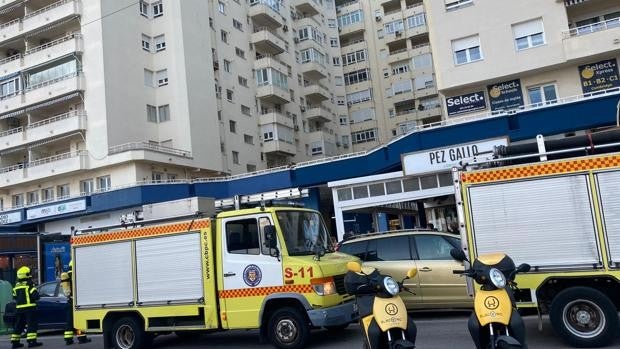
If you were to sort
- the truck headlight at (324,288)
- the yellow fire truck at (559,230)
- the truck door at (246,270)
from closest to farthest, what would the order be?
the yellow fire truck at (559,230) < the truck headlight at (324,288) < the truck door at (246,270)

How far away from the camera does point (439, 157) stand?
21375mm

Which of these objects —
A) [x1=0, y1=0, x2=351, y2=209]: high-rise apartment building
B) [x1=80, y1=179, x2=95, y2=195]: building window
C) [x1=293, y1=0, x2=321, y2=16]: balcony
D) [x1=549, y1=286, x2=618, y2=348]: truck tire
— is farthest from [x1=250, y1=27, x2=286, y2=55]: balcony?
[x1=549, y1=286, x2=618, y2=348]: truck tire

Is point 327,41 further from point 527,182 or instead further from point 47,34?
point 527,182

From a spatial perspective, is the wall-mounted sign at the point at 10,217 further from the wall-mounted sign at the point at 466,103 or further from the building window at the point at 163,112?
the wall-mounted sign at the point at 466,103

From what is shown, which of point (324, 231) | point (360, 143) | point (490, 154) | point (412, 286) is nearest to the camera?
point (490, 154)

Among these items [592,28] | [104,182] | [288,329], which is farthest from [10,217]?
[592,28]

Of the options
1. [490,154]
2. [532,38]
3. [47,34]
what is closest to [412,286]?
[490,154]

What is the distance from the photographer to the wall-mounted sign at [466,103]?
2450 centimetres

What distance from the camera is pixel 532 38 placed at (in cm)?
2362

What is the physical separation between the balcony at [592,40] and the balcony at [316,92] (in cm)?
3341

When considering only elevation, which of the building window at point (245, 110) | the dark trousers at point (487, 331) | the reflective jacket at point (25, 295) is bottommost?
the dark trousers at point (487, 331)

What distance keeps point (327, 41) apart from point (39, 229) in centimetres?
3717

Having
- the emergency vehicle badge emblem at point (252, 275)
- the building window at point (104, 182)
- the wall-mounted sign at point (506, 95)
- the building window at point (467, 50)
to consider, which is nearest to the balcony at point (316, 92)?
the building window at point (104, 182)

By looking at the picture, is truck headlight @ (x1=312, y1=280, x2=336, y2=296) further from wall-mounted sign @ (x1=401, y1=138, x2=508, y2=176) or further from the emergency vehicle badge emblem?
wall-mounted sign @ (x1=401, y1=138, x2=508, y2=176)
